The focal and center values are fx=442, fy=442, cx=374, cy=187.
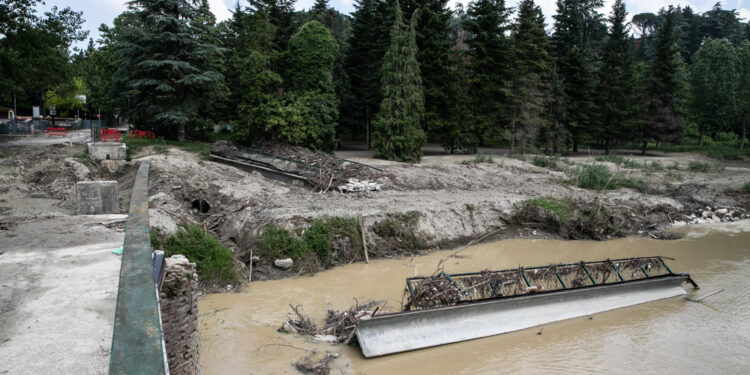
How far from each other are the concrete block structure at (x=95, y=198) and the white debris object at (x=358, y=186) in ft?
33.4

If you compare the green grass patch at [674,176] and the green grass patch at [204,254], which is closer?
the green grass patch at [204,254]

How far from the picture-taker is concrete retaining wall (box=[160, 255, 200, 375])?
599 cm

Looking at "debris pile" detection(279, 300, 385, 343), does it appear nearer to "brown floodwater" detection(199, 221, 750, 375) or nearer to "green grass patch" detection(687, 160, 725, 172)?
"brown floodwater" detection(199, 221, 750, 375)

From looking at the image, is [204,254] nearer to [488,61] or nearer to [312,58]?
[312,58]

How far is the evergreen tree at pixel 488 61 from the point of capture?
33.6 m

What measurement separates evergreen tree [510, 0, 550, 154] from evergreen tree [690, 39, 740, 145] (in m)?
20.1

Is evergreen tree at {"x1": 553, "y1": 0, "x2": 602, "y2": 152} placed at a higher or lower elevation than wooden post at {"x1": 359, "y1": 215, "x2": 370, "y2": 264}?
higher

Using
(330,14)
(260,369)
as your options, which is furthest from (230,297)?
(330,14)

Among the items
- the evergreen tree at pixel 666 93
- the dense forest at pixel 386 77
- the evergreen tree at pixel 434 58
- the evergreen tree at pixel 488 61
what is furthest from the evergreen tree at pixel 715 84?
the evergreen tree at pixel 434 58

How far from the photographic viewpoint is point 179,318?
6.29 m

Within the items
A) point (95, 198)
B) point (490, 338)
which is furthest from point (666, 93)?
point (95, 198)

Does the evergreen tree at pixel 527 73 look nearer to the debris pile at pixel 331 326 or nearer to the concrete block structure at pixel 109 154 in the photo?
the concrete block structure at pixel 109 154

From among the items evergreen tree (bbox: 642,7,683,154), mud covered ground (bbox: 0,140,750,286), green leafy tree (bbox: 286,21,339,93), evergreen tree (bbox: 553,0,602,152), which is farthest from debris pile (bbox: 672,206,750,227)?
green leafy tree (bbox: 286,21,339,93)

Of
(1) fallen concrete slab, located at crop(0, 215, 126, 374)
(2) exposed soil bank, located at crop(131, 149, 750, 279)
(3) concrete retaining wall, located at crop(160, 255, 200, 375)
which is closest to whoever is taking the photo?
(1) fallen concrete slab, located at crop(0, 215, 126, 374)
